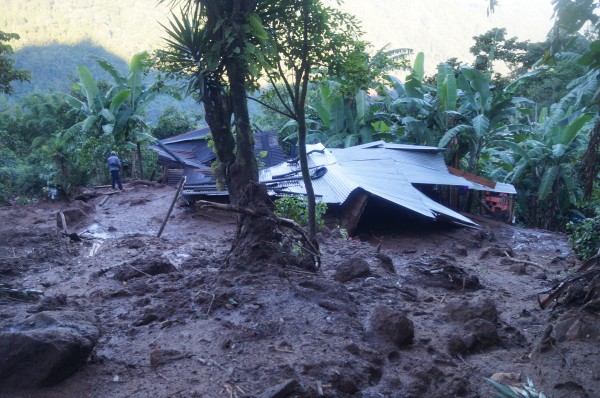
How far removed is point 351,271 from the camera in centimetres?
679

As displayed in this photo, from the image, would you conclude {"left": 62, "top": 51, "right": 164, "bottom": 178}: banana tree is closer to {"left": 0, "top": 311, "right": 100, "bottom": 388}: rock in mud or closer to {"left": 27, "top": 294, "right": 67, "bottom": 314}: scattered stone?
{"left": 27, "top": 294, "right": 67, "bottom": 314}: scattered stone

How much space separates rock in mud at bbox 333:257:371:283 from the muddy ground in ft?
0.08

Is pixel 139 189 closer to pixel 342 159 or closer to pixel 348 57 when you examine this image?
pixel 342 159

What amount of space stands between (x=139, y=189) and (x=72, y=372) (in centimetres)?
1581

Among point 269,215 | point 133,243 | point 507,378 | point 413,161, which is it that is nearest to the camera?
point 507,378

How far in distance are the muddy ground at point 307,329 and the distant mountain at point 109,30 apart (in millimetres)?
34000

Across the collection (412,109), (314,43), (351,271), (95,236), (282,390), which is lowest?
(95,236)

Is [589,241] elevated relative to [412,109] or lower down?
lower down

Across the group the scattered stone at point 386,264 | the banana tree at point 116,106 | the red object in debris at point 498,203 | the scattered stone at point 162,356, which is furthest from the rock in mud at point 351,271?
the banana tree at point 116,106

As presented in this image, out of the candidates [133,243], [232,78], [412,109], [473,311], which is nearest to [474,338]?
[473,311]

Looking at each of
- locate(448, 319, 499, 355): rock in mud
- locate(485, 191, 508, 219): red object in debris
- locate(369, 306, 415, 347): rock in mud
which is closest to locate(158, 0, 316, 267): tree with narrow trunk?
locate(369, 306, 415, 347): rock in mud

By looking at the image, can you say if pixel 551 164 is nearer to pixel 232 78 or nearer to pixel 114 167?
pixel 232 78

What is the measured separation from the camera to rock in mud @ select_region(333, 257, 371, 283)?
22.1 feet

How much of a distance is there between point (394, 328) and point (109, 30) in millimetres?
54633
